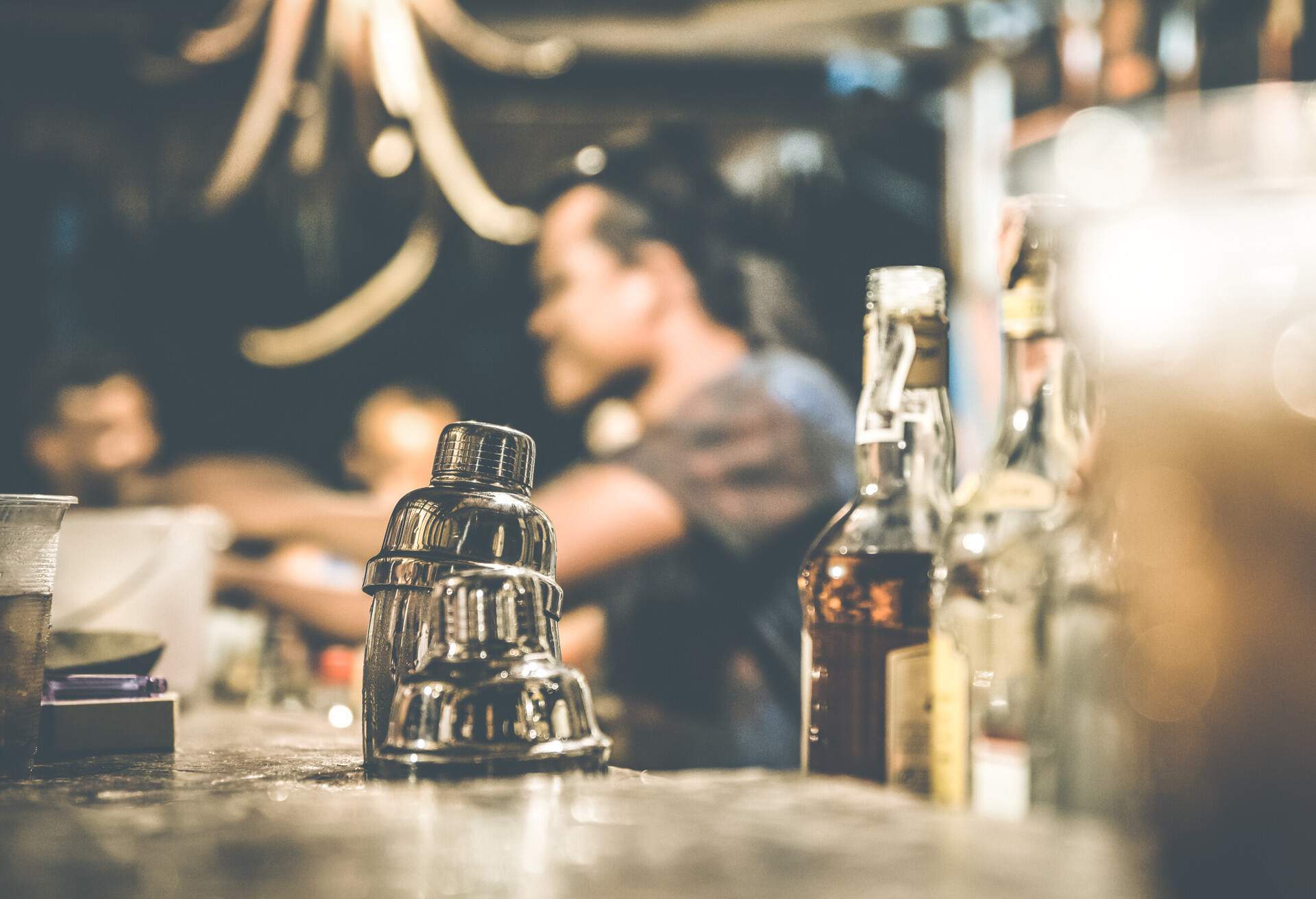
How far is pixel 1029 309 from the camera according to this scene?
0.61m

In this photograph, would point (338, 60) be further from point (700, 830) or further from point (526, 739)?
point (700, 830)

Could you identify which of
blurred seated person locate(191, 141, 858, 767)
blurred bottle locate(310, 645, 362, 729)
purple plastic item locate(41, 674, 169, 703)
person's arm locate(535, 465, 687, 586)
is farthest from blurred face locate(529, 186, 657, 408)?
purple plastic item locate(41, 674, 169, 703)

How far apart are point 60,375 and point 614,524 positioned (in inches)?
73.0

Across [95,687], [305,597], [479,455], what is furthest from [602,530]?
[479,455]

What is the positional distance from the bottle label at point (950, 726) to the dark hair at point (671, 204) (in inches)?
115

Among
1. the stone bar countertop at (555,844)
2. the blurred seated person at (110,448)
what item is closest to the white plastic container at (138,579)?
the stone bar countertop at (555,844)

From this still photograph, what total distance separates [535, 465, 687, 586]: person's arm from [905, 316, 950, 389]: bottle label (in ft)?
7.60

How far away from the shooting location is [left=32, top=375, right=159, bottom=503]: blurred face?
347 centimetres

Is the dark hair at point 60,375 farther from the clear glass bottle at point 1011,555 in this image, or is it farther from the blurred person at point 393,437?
the clear glass bottle at point 1011,555

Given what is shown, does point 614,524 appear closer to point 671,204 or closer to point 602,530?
point 602,530

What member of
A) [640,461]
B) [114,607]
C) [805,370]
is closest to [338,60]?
[114,607]

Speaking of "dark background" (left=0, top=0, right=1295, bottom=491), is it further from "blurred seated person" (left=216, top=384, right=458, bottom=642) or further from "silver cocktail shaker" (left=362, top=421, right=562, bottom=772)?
"silver cocktail shaker" (left=362, top=421, right=562, bottom=772)

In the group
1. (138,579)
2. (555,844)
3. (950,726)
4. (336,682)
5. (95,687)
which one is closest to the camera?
(555,844)

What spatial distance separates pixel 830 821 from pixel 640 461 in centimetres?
268
